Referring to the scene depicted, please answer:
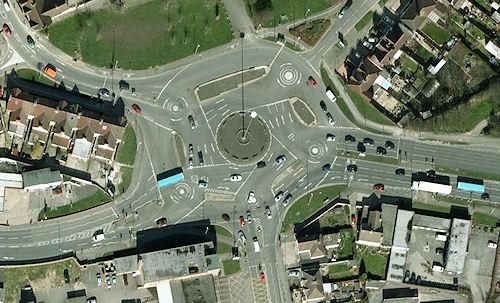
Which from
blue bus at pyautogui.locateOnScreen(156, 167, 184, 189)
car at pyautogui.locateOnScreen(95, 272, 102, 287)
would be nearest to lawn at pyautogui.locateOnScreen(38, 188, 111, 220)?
blue bus at pyautogui.locateOnScreen(156, 167, 184, 189)

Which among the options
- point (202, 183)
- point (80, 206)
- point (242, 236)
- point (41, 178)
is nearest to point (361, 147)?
point (242, 236)

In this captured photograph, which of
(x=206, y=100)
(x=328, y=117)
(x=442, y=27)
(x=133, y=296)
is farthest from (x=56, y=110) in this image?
(x=442, y=27)

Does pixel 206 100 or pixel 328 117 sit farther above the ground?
pixel 206 100

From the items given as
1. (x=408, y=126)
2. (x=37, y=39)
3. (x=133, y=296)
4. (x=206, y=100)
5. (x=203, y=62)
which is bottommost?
(x=133, y=296)

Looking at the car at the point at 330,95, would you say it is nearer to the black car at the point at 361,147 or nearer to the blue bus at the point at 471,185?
the black car at the point at 361,147

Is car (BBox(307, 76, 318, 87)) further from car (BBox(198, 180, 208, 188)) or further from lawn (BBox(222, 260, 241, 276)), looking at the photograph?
lawn (BBox(222, 260, 241, 276))

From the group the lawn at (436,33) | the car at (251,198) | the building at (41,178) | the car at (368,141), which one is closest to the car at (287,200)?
the car at (251,198)

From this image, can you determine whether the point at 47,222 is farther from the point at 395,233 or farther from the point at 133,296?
the point at 395,233
